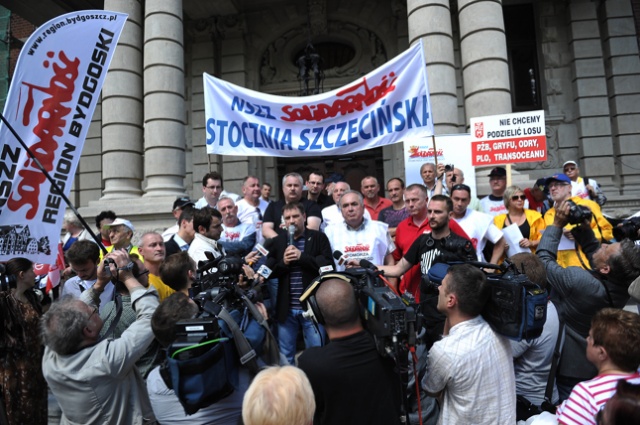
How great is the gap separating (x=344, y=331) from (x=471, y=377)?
719 millimetres

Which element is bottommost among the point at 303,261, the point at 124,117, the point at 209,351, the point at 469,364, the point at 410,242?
the point at 469,364

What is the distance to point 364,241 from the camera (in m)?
5.22

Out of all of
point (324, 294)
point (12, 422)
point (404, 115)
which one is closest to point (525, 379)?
point (324, 294)

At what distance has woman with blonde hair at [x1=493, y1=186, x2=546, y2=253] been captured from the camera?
5.66 meters

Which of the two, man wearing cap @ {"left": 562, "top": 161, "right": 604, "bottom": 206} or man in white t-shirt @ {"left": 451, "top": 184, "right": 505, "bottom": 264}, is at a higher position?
man wearing cap @ {"left": 562, "top": 161, "right": 604, "bottom": 206}

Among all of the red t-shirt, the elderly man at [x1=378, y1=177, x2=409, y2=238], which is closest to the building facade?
the elderly man at [x1=378, y1=177, x2=409, y2=238]

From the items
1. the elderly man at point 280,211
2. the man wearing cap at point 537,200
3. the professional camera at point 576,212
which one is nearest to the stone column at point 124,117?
the elderly man at point 280,211

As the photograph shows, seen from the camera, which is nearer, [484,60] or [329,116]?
[329,116]

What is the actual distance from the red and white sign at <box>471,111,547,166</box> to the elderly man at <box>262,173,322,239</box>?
3084mm

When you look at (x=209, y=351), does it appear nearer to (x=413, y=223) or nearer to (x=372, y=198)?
(x=413, y=223)

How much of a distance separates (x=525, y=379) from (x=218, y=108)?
17.8 feet

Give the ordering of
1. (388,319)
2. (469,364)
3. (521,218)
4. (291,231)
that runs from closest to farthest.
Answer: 1. (388,319)
2. (469,364)
3. (291,231)
4. (521,218)

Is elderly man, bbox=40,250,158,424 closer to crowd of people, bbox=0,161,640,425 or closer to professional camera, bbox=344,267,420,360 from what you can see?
crowd of people, bbox=0,161,640,425

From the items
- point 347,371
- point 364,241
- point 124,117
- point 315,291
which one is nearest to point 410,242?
point 364,241
